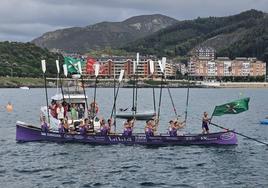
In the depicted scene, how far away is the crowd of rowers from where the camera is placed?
50.0 metres

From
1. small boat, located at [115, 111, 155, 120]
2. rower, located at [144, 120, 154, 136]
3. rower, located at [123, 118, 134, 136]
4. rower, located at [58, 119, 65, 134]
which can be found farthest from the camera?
small boat, located at [115, 111, 155, 120]

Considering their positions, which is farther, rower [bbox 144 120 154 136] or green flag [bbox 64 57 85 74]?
green flag [bbox 64 57 85 74]

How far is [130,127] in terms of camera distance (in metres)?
50.1

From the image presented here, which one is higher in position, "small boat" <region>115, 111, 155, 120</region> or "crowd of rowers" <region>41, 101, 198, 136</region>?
"crowd of rowers" <region>41, 101, 198, 136</region>

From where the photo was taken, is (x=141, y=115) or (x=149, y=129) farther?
(x=141, y=115)

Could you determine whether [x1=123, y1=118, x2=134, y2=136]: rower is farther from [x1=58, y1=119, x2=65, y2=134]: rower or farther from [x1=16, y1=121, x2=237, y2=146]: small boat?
[x1=58, y1=119, x2=65, y2=134]: rower

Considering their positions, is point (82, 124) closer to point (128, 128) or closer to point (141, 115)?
point (128, 128)

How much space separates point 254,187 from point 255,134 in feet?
108

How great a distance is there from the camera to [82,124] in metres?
50.7

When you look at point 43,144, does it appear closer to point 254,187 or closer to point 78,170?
point 78,170

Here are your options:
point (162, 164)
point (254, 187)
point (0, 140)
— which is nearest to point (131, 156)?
point (162, 164)

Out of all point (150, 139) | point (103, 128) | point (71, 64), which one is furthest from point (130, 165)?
point (71, 64)

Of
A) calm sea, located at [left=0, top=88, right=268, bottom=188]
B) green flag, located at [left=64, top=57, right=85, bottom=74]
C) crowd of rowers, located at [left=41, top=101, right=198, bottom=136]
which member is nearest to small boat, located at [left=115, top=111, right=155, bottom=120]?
crowd of rowers, located at [left=41, top=101, right=198, bottom=136]

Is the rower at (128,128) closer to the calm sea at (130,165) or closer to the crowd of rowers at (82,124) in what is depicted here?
the crowd of rowers at (82,124)
